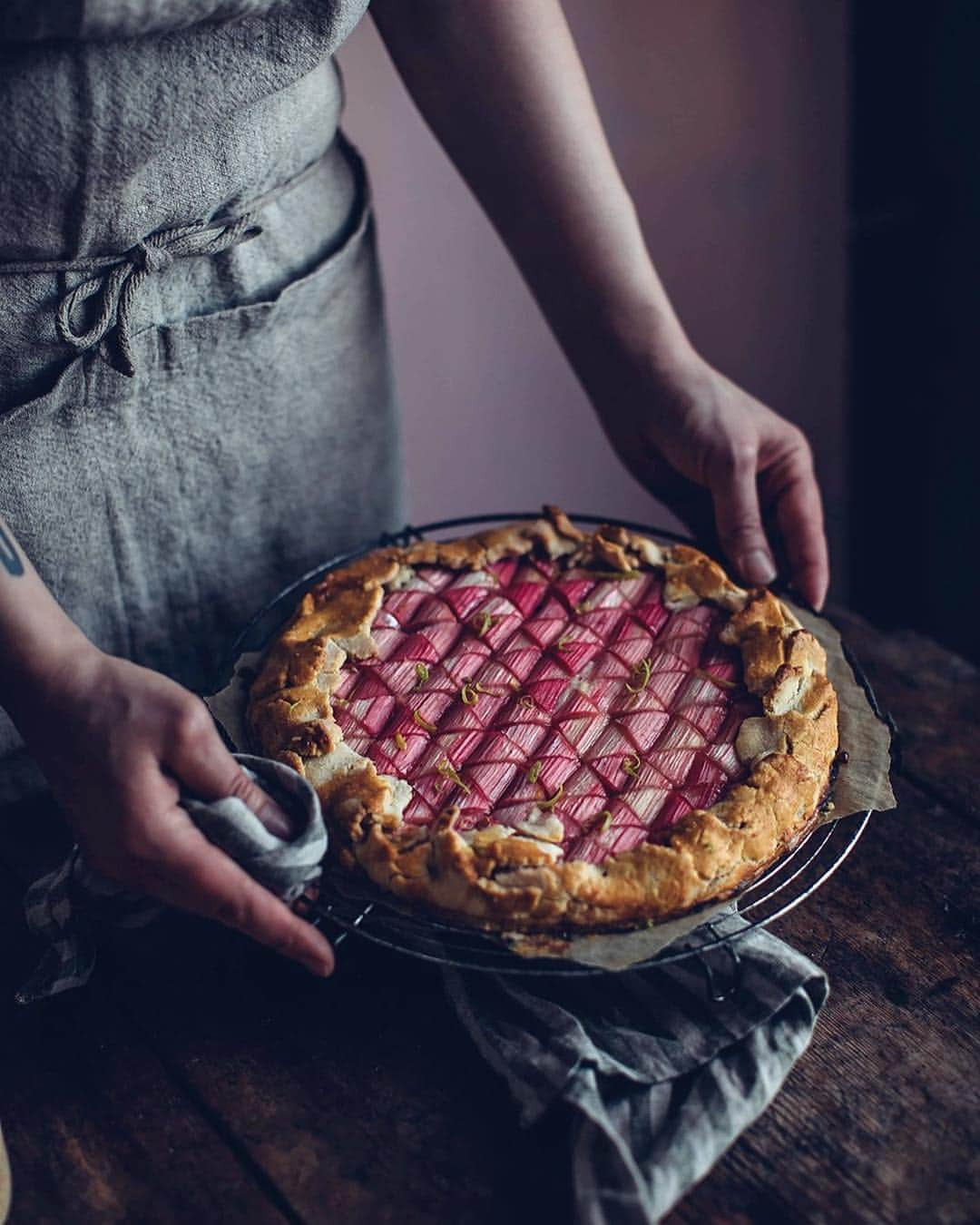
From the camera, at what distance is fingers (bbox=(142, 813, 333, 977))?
3.32 ft

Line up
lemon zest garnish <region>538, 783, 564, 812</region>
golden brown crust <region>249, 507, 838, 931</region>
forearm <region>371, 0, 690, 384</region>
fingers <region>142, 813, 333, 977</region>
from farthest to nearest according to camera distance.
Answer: forearm <region>371, 0, 690, 384</region>, lemon zest garnish <region>538, 783, 564, 812</region>, golden brown crust <region>249, 507, 838, 931</region>, fingers <region>142, 813, 333, 977</region>

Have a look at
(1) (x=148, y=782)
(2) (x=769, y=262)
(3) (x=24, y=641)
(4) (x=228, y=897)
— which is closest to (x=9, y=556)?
(3) (x=24, y=641)

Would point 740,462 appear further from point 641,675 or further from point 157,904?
point 157,904

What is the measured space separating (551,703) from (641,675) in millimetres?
112

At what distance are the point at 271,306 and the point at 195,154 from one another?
21 cm

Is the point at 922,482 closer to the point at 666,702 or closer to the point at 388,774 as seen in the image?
the point at 666,702

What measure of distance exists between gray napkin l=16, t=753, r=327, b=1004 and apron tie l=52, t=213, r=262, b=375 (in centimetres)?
50

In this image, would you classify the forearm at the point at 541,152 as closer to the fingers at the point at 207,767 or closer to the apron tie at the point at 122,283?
the apron tie at the point at 122,283

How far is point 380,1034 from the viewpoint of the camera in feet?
3.87

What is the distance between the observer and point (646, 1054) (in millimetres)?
1131

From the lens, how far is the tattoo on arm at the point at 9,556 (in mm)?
1079

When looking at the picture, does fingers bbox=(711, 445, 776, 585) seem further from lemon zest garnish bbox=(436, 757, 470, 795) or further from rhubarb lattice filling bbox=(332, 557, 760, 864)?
lemon zest garnish bbox=(436, 757, 470, 795)

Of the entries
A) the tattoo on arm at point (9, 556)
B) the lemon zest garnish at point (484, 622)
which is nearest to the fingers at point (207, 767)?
the tattoo on arm at point (9, 556)

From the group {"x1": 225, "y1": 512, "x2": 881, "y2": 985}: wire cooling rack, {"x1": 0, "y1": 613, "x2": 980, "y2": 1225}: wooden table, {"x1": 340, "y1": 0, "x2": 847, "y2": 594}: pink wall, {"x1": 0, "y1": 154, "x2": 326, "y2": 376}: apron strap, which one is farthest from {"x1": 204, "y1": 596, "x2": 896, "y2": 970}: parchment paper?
{"x1": 340, "y1": 0, "x2": 847, "y2": 594}: pink wall
